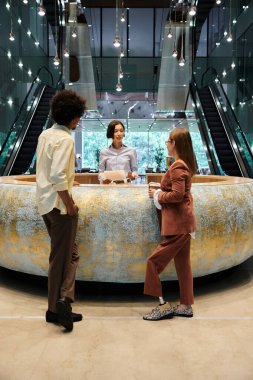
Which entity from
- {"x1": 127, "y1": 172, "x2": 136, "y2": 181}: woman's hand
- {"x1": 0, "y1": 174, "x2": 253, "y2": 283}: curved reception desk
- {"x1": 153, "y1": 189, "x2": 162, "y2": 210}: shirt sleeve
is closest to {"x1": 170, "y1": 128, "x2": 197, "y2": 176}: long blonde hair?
{"x1": 153, "y1": 189, "x2": 162, "y2": 210}: shirt sleeve

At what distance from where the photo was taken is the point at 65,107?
299 cm

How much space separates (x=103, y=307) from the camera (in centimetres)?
347

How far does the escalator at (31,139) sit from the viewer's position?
11.1 m

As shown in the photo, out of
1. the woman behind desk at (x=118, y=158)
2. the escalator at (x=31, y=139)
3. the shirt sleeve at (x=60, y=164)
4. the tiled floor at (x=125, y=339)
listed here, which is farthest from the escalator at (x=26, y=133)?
the shirt sleeve at (x=60, y=164)

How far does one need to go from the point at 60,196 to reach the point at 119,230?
821mm

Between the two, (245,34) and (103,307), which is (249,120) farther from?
(103,307)

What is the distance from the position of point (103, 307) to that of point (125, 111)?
17.0m

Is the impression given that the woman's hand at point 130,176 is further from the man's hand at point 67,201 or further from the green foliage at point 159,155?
the green foliage at point 159,155

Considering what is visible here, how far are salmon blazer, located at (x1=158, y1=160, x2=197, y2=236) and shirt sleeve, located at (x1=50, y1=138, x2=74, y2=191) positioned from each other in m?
A: 0.78

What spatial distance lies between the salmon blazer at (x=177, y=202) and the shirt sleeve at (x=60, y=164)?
A: 0.78 metres

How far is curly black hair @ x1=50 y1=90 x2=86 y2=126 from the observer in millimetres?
2984

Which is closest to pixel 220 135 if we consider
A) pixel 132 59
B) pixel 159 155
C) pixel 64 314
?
pixel 159 155

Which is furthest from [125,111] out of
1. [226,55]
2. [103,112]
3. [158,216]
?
[158,216]

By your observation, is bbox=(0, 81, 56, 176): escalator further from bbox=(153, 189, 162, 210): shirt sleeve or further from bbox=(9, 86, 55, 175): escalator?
bbox=(153, 189, 162, 210): shirt sleeve
